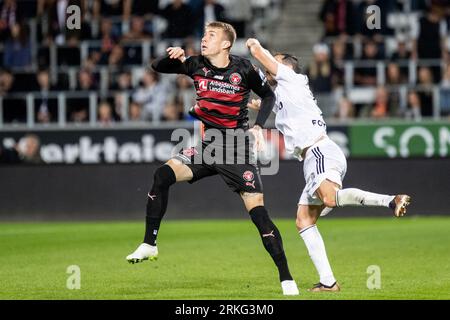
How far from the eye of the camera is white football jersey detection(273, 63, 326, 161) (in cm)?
962

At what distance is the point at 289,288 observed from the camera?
908cm

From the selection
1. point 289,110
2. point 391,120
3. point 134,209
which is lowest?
point 134,209

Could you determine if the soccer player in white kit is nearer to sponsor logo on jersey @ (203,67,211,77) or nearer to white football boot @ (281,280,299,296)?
white football boot @ (281,280,299,296)

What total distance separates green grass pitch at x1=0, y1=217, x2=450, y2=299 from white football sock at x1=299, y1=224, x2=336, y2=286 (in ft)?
0.67

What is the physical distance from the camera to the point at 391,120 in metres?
19.7

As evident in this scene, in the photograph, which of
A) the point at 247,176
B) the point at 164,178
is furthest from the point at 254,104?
the point at 164,178

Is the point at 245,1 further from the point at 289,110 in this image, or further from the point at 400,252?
the point at 289,110

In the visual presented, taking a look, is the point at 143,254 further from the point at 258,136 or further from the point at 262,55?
the point at 262,55

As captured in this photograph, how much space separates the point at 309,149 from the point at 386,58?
12.1 m

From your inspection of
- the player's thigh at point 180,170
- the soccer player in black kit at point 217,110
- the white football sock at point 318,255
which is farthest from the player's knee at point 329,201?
the player's thigh at point 180,170

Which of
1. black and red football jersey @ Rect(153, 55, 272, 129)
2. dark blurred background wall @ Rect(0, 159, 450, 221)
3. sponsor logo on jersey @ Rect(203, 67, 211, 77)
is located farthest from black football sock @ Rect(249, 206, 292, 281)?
dark blurred background wall @ Rect(0, 159, 450, 221)
